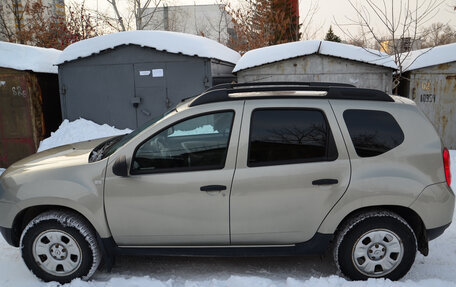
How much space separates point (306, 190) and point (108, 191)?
5.57ft

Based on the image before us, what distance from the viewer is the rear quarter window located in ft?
10.2

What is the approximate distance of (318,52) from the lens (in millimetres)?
7738

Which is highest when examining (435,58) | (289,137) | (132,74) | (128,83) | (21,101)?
(435,58)

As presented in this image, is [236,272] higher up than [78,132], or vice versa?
[78,132]

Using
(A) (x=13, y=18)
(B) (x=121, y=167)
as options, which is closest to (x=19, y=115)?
(B) (x=121, y=167)

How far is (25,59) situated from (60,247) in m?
6.40

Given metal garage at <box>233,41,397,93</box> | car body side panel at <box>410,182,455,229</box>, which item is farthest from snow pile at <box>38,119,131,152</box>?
car body side panel at <box>410,182,455,229</box>

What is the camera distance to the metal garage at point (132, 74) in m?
7.76

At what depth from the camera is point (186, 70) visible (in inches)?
306

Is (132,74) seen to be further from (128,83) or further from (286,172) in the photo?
(286,172)

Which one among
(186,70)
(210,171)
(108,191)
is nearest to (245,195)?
(210,171)

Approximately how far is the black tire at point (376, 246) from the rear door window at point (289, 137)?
25.8 inches

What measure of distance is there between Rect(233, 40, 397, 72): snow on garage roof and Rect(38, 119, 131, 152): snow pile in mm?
3239

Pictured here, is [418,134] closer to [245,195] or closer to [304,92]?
[304,92]
